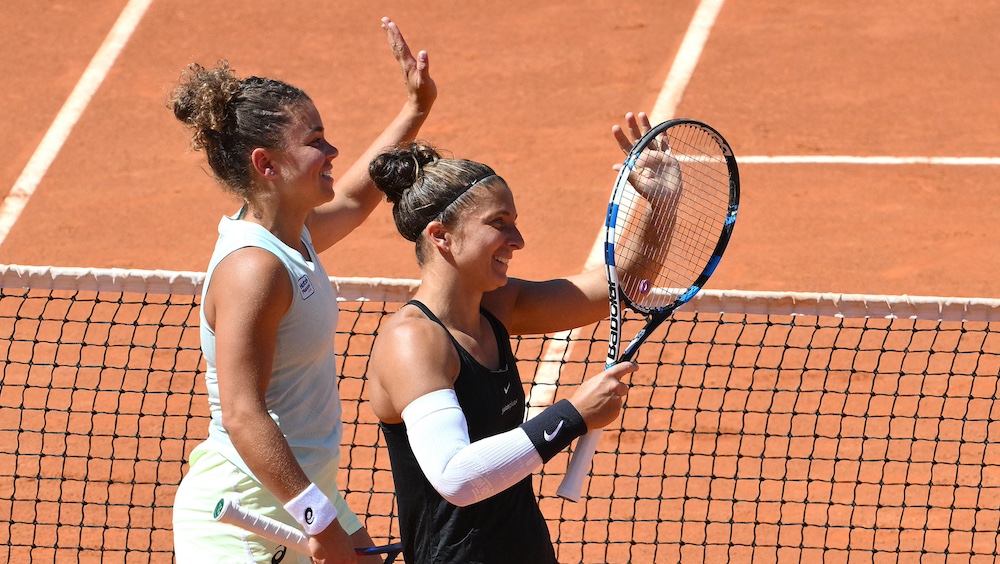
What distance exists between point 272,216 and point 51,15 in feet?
33.4

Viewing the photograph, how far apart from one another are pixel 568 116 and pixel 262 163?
733 cm

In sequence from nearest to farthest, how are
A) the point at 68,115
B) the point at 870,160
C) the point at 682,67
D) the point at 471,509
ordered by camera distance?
1. the point at 471,509
2. the point at 870,160
3. the point at 68,115
4. the point at 682,67

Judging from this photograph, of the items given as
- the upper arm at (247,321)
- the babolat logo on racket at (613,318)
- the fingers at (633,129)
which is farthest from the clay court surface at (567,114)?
the upper arm at (247,321)

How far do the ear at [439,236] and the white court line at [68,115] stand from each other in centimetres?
681

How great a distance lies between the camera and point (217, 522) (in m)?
3.08

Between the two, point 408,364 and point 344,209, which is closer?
point 408,364

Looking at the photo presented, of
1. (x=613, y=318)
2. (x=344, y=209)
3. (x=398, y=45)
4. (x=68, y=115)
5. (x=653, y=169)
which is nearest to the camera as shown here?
(x=613, y=318)

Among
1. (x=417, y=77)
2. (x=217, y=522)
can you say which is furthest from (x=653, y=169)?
(x=217, y=522)

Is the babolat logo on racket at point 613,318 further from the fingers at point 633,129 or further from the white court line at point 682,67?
the white court line at point 682,67

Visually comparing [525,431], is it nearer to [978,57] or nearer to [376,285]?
[376,285]

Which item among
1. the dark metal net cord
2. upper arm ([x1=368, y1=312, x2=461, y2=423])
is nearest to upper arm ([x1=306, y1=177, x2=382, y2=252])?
upper arm ([x1=368, y1=312, x2=461, y2=423])

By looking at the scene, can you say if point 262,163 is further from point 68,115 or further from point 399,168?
point 68,115

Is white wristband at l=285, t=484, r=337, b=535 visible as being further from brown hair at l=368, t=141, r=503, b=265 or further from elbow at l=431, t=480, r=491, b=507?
brown hair at l=368, t=141, r=503, b=265

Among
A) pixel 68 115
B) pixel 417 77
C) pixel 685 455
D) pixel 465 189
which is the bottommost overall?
pixel 68 115
